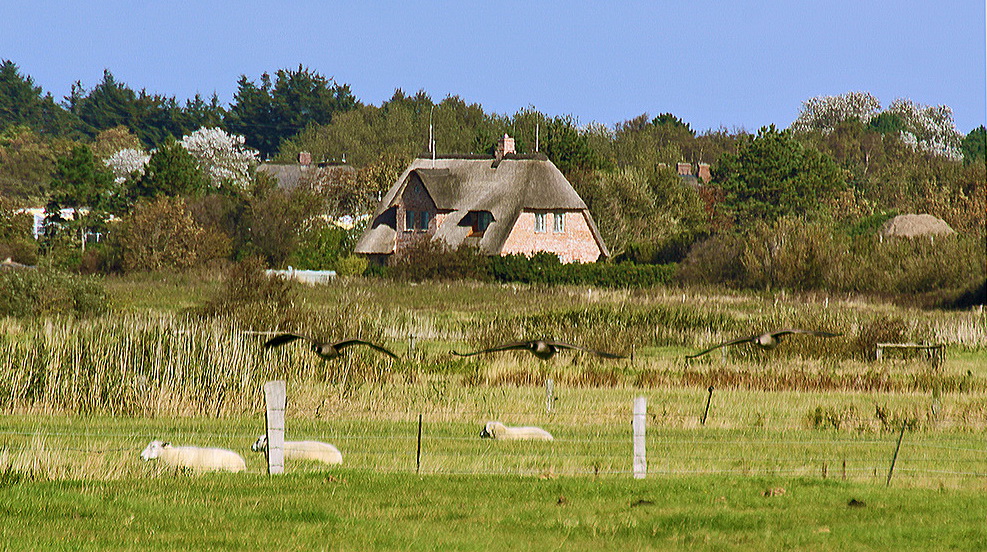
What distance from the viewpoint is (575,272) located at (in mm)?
56031

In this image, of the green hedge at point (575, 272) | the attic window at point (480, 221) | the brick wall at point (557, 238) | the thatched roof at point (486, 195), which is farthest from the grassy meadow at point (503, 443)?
the attic window at point (480, 221)

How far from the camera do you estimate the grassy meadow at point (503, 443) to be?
11188 mm

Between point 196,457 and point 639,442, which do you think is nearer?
point 639,442

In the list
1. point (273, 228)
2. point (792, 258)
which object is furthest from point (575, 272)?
point (273, 228)

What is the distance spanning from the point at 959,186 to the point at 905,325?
4632cm

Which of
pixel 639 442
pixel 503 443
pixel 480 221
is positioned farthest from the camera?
pixel 480 221

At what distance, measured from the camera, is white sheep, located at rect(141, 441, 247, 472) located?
46.9 feet

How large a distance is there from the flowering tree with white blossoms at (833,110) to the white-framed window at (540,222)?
219ft

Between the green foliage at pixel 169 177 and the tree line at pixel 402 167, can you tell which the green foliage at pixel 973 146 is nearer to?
the tree line at pixel 402 167

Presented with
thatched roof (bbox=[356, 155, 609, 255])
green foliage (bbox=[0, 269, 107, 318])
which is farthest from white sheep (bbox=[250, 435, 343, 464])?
thatched roof (bbox=[356, 155, 609, 255])

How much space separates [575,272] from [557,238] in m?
10.1

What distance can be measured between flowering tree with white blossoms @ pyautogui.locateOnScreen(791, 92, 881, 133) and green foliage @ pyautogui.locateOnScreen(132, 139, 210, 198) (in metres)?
72.0

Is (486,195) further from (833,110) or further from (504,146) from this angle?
(833,110)

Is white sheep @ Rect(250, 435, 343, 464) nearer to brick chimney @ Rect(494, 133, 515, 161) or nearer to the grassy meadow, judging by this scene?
the grassy meadow
